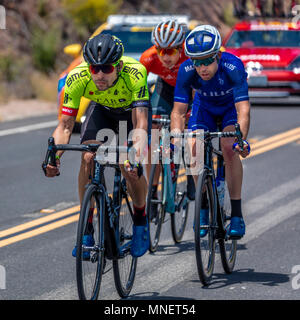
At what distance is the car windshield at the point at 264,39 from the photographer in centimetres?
1742

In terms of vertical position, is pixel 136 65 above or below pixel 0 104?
above

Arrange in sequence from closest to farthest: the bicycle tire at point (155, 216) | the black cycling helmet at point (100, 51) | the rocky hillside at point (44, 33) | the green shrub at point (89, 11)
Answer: the black cycling helmet at point (100, 51)
the bicycle tire at point (155, 216)
the rocky hillside at point (44, 33)
the green shrub at point (89, 11)

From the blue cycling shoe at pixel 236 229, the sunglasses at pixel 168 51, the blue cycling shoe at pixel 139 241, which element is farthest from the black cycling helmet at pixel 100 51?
the sunglasses at pixel 168 51

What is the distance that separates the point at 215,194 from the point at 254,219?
2.11 meters

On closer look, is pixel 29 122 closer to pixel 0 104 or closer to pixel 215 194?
pixel 0 104

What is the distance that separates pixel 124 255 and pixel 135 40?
28.9ft

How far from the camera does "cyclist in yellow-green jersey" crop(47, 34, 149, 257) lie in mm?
5815

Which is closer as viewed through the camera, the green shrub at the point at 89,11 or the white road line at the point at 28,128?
the white road line at the point at 28,128

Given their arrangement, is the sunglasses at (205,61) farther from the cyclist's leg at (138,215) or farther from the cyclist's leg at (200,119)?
the cyclist's leg at (138,215)

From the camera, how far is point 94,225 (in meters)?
5.74

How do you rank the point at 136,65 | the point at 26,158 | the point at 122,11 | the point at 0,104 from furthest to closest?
the point at 122,11 < the point at 0,104 < the point at 26,158 < the point at 136,65

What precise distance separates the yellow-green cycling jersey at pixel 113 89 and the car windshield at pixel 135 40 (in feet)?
26.5

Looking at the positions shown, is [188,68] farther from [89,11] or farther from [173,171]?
[89,11]
